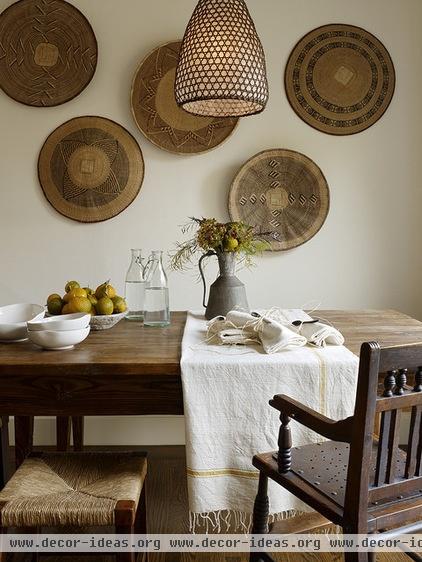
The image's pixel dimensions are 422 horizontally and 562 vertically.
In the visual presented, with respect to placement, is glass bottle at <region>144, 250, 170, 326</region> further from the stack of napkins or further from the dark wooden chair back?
the dark wooden chair back

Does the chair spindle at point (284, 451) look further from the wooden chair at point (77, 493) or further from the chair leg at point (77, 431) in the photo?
the chair leg at point (77, 431)

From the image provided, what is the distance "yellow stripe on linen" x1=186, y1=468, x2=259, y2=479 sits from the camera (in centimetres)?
160

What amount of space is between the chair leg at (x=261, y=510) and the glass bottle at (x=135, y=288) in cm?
92

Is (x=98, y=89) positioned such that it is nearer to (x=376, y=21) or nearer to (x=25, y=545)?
(x=376, y=21)

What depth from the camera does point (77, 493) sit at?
1446mm

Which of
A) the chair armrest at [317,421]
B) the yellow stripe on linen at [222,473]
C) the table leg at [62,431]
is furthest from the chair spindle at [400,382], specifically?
the table leg at [62,431]

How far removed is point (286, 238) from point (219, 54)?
1.30 metres

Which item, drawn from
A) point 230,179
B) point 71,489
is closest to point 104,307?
point 71,489

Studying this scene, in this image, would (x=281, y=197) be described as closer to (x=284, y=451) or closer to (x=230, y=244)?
(x=230, y=244)

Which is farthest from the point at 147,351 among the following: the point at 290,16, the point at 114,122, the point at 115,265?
the point at 290,16

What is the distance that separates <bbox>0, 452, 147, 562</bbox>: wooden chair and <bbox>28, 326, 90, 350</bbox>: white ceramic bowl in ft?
1.08

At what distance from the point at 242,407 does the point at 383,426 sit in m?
0.50

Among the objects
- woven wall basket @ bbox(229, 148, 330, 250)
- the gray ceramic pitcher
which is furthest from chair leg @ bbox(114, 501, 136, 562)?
woven wall basket @ bbox(229, 148, 330, 250)

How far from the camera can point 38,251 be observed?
114 inches
